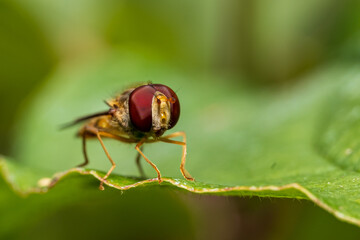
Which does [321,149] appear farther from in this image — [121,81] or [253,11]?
[121,81]

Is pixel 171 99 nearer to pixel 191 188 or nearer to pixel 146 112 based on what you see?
pixel 146 112

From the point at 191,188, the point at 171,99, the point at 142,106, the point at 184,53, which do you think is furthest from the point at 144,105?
the point at 184,53

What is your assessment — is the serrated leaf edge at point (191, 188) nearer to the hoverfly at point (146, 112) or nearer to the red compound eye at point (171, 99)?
the hoverfly at point (146, 112)

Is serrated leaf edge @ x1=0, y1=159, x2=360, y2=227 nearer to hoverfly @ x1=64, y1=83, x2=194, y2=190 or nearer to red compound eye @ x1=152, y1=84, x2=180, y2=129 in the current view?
hoverfly @ x1=64, y1=83, x2=194, y2=190

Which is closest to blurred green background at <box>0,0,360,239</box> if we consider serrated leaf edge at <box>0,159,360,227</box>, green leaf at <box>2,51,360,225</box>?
green leaf at <box>2,51,360,225</box>

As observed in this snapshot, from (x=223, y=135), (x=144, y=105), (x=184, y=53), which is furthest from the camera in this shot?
(x=184, y=53)

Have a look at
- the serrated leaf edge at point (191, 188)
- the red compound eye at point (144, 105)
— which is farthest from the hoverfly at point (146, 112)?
the serrated leaf edge at point (191, 188)
